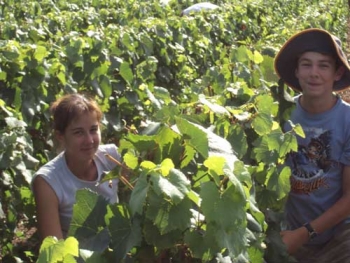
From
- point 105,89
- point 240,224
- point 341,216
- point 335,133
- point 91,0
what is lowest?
point 91,0

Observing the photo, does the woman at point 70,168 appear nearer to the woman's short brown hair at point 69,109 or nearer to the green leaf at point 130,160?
the woman's short brown hair at point 69,109

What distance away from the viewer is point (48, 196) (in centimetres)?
285

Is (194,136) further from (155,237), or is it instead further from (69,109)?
(69,109)

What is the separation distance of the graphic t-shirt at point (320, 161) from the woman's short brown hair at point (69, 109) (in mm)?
842

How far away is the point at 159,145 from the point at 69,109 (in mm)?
970

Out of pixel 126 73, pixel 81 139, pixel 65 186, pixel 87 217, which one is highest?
pixel 87 217

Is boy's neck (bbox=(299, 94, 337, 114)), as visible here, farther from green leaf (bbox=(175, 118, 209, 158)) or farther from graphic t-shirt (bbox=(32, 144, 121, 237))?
green leaf (bbox=(175, 118, 209, 158))

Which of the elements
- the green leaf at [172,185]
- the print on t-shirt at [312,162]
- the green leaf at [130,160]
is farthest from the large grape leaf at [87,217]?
the print on t-shirt at [312,162]

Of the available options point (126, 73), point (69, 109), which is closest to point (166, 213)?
point (69, 109)

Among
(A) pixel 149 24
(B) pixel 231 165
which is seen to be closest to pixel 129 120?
(A) pixel 149 24

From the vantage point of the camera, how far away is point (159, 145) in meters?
2.10

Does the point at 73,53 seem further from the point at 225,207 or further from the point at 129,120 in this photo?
the point at 225,207

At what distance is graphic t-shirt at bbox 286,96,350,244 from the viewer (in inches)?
118

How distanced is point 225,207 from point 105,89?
290 centimetres
